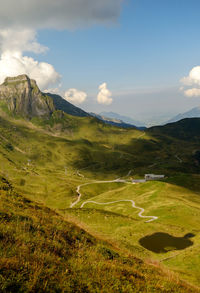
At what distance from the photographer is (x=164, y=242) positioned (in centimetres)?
4459

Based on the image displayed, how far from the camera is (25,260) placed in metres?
10.7

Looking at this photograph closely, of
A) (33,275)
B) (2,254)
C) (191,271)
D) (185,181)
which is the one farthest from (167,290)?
(185,181)

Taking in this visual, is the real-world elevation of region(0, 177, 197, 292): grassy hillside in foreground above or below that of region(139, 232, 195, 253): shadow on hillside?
above

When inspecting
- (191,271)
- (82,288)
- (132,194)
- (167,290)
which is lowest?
(132,194)

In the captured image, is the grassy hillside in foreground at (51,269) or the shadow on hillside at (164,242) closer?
the grassy hillside in foreground at (51,269)

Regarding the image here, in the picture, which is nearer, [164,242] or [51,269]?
[51,269]

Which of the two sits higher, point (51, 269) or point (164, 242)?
point (51, 269)

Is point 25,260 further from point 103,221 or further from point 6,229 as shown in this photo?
point 103,221

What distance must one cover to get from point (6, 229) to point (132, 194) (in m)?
99.8

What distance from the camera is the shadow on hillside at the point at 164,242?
41.3 m

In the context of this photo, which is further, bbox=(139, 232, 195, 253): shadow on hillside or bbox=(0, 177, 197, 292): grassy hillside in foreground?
bbox=(139, 232, 195, 253): shadow on hillside

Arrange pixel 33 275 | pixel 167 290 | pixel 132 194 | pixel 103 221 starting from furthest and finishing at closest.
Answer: pixel 132 194
pixel 103 221
pixel 167 290
pixel 33 275

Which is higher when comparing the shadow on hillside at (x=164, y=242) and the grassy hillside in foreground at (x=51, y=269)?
the grassy hillside in foreground at (x=51, y=269)

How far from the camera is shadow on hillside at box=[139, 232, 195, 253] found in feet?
135
